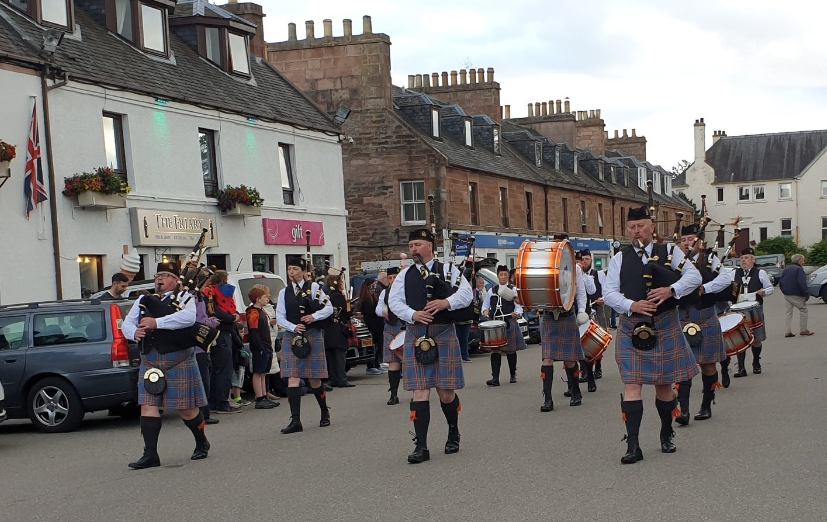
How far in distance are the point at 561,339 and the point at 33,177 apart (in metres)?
10.1

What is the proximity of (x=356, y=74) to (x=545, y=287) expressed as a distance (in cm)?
2519

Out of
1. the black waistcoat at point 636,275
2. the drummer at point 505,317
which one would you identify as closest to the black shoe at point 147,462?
the black waistcoat at point 636,275

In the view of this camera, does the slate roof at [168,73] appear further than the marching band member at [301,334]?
Yes

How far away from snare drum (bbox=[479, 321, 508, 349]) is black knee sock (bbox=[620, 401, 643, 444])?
22.5ft

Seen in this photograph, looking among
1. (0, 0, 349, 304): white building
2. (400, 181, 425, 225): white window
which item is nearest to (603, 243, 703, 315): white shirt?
(0, 0, 349, 304): white building

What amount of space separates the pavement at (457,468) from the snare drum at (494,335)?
7.32 ft

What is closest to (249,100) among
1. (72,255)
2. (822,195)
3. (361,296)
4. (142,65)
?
(142,65)

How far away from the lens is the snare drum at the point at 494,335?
15.1m

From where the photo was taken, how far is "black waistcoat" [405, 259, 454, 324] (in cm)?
895

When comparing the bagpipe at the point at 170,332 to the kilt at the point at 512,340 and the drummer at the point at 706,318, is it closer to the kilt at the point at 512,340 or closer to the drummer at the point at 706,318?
the drummer at the point at 706,318

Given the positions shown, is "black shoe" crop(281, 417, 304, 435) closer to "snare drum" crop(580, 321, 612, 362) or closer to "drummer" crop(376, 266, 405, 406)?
"drummer" crop(376, 266, 405, 406)

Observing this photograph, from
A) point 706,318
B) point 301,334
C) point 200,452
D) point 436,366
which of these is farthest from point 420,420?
point 706,318

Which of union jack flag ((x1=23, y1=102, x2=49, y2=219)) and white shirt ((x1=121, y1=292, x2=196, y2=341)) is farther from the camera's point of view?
union jack flag ((x1=23, y1=102, x2=49, y2=219))

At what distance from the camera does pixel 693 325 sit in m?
10.3
